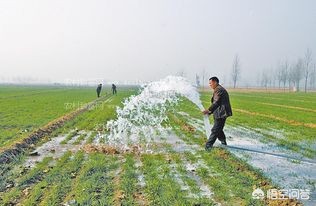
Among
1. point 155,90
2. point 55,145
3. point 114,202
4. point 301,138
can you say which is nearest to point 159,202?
point 114,202

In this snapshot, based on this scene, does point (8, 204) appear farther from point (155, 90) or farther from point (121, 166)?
point (155, 90)

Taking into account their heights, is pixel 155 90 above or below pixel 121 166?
above

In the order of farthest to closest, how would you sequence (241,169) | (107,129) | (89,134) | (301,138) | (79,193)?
1. (107,129)
2. (89,134)
3. (301,138)
4. (241,169)
5. (79,193)

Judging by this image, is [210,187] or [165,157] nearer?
[210,187]

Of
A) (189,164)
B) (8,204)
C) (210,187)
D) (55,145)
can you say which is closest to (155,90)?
(55,145)

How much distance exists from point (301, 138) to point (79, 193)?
10674 millimetres

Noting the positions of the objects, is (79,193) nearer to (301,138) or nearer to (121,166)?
(121,166)

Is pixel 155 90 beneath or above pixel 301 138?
above

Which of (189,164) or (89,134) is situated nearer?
(189,164)

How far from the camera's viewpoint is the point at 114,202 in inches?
258

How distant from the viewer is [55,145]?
42.3ft

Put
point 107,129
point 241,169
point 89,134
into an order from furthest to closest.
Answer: point 107,129, point 89,134, point 241,169

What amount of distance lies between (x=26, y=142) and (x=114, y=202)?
7698 mm

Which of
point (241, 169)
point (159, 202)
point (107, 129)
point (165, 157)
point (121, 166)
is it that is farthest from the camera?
point (107, 129)
